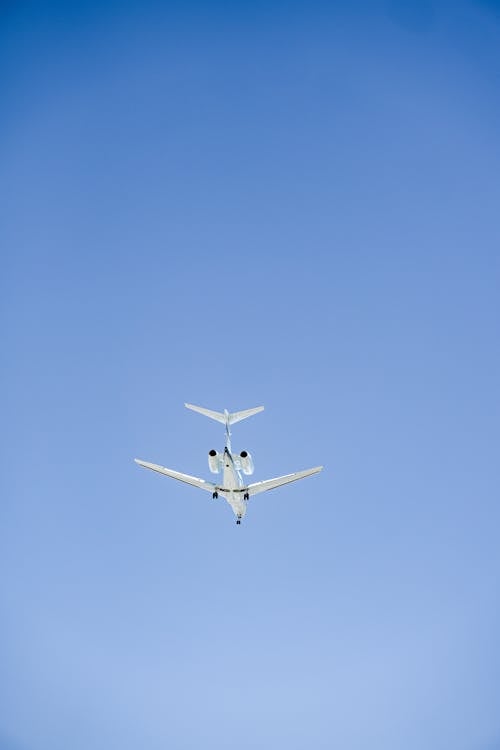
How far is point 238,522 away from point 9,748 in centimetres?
8402

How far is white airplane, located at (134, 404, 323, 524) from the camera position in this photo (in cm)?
3675

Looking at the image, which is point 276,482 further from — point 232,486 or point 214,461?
point 214,461

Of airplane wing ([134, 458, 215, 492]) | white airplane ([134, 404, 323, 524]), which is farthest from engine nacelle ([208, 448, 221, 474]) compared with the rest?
airplane wing ([134, 458, 215, 492])

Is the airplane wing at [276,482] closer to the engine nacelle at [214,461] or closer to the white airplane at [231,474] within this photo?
the white airplane at [231,474]

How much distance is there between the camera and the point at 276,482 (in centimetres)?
4331

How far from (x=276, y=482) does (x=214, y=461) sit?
8500mm

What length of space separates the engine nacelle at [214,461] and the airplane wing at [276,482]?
228 inches

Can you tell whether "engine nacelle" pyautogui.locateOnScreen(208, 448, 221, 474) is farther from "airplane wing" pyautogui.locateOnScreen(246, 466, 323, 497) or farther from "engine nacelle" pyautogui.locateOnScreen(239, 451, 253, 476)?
"airplane wing" pyautogui.locateOnScreen(246, 466, 323, 497)

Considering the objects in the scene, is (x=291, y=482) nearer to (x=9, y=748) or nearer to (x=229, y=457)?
(x=229, y=457)

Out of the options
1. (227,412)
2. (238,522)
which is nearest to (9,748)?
(238,522)

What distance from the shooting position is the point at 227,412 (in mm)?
39562

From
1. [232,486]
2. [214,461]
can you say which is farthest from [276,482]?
[214,461]

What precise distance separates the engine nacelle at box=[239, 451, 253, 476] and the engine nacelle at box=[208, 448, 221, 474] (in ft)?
4.75

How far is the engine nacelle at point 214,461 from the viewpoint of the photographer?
36281 millimetres
